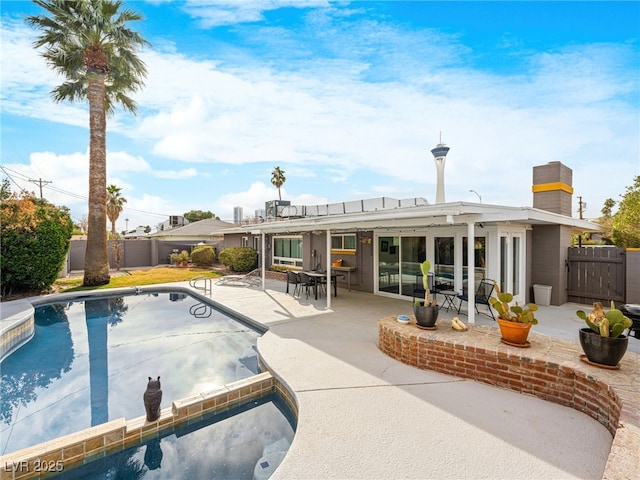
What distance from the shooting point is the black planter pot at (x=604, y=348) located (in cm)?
353

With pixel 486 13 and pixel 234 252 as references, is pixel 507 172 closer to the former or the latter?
pixel 486 13

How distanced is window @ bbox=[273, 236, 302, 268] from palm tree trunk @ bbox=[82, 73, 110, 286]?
25.2 ft

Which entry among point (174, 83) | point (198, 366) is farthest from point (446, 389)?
point (174, 83)

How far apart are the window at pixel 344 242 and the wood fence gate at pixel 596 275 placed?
660cm

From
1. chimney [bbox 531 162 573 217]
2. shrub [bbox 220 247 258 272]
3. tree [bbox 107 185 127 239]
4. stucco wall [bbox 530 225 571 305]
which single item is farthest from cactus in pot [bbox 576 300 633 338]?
tree [bbox 107 185 127 239]

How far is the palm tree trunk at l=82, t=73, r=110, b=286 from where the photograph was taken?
519 inches

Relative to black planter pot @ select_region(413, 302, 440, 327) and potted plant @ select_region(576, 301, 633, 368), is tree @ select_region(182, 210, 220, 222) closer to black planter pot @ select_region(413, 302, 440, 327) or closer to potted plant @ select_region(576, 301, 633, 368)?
black planter pot @ select_region(413, 302, 440, 327)

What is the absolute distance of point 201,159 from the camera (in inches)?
705

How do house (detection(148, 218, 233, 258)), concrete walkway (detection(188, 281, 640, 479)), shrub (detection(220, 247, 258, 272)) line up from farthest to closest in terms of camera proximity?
house (detection(148, 218, 233, 258)) < shrub (detection(220, 247, 258, 272)) < concrete walkway (detection(188, 281, 640, 479))

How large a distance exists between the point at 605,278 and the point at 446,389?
25.1 ft

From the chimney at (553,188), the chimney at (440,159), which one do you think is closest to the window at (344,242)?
the chimney at (440,159)

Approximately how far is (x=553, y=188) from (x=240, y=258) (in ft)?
45.5

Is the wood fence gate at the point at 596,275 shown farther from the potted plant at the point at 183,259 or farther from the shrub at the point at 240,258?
the potted plant at the point at 183,259

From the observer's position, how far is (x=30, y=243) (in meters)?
11.1
